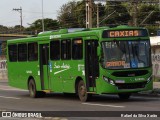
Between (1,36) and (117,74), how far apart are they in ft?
189

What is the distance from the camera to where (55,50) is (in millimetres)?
21516

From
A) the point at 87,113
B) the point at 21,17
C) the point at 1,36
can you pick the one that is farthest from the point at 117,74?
the point at 21,17

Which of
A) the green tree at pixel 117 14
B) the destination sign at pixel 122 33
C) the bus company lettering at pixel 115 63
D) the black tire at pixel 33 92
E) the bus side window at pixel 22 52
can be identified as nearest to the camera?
the bus company lettering at pixel 115 63

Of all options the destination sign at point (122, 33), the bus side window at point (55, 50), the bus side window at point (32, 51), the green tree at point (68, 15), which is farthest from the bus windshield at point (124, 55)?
the green tree at point (68, 15)

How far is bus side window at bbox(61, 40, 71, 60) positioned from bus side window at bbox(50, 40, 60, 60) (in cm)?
37

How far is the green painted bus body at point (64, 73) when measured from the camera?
60.2 feet

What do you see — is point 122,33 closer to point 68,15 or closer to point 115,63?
point 115,63

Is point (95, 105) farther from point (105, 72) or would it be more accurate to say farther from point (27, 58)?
point (27, 58)

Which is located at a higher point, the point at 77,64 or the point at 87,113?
the point at 77,64

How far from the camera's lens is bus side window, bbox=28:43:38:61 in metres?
23.2

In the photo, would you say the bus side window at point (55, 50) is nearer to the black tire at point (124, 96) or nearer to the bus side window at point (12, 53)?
the black tire at point (124, 96)

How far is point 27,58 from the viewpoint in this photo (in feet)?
78.6

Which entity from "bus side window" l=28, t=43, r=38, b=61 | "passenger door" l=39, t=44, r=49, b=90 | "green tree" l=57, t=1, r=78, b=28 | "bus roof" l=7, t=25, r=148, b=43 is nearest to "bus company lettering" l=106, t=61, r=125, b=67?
"bus roof" l=7, t=25, r=148, b=43

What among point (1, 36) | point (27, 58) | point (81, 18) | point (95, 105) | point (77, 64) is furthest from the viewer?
point (81, 18)
